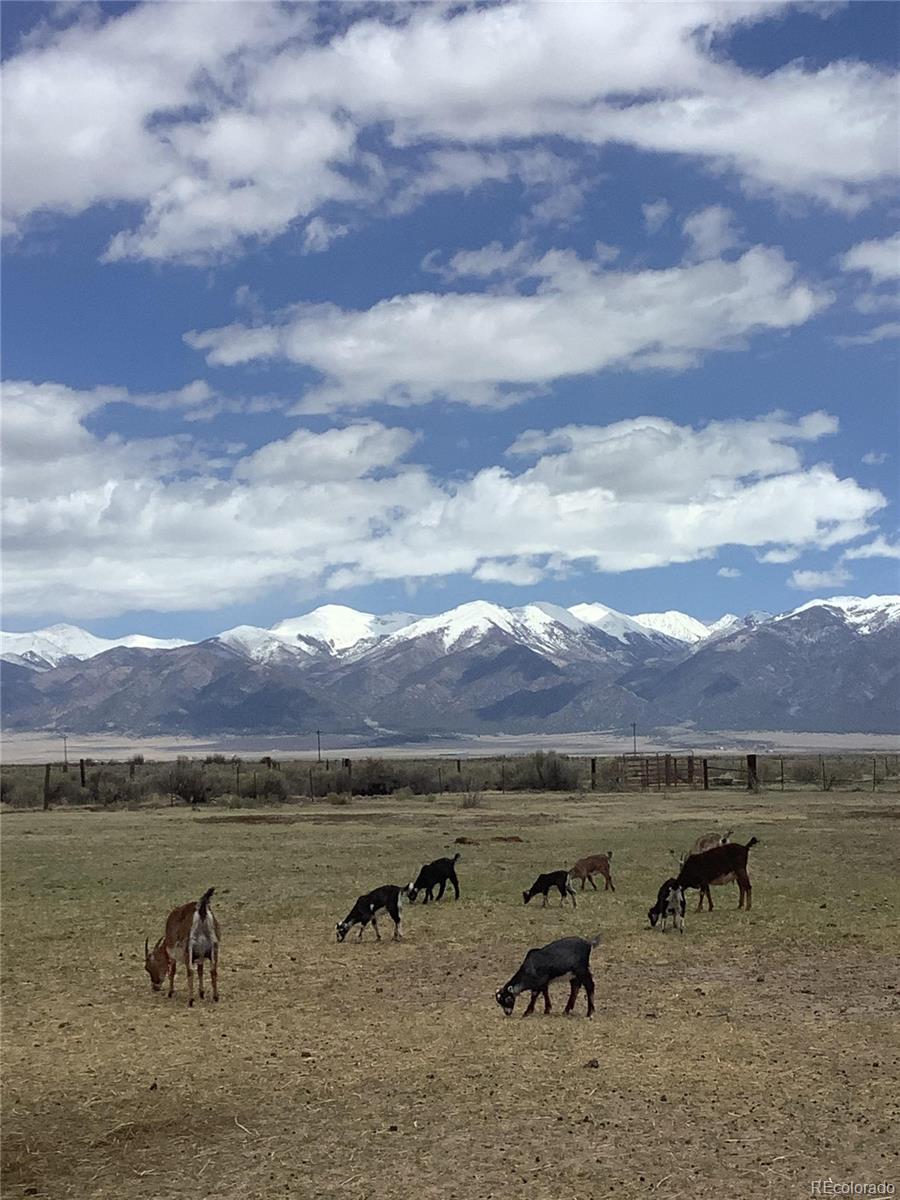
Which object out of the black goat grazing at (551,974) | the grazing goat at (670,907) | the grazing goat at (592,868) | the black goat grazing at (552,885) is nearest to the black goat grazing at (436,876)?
the black goat grazing at (552,885)

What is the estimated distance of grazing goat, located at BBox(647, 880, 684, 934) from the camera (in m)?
19.9

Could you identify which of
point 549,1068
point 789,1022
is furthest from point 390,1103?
point 789,1022

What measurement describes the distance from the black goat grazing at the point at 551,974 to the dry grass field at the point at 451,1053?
0.26 meters

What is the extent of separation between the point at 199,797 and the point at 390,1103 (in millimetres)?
60865

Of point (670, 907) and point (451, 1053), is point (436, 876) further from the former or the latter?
point (451, 1053)

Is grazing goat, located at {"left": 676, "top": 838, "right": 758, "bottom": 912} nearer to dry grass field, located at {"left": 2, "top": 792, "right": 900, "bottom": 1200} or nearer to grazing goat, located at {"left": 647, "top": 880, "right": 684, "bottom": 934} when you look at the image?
dry grass field, located at {"left": 2, "top": 792, "right": 900, "bottom": 1200}

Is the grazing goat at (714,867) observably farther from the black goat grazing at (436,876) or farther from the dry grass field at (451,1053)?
the black goat grazing at (436,876)

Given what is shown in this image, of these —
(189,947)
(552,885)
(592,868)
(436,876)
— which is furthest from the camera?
(592,868)

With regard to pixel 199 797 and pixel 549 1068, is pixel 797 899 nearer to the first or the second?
pixel 549 1068

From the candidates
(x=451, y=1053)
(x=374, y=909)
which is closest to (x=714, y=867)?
(x=374, y=909)

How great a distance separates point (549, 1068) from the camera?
40.2 ft

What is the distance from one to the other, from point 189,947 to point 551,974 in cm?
471

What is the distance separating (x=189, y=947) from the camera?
15.6 metres

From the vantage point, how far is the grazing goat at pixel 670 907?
19.9 meters
